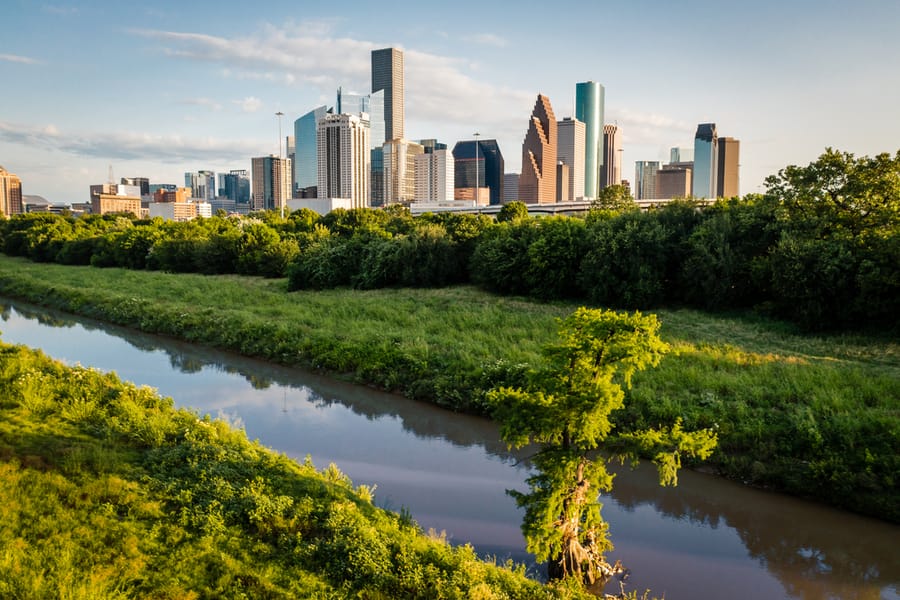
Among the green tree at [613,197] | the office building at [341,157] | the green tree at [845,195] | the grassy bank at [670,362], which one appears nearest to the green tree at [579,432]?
the grassy bank at [670,362]

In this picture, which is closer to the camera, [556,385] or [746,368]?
[556,385]

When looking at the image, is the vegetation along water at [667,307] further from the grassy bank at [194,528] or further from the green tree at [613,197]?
the green tree at [613,197]

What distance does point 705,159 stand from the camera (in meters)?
188

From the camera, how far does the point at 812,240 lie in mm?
22516

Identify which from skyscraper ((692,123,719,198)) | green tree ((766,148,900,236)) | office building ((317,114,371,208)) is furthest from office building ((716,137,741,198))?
green tree ((766,148,900,236))

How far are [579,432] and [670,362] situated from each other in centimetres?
1017

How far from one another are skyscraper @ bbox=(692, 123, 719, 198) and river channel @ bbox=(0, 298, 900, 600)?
17876 centimetres

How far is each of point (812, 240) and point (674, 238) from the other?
642 centimetres

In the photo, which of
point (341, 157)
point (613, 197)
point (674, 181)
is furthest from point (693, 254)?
point (341, 157)

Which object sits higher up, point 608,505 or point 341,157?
point 341,157

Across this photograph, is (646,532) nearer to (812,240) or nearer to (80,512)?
(80,512)

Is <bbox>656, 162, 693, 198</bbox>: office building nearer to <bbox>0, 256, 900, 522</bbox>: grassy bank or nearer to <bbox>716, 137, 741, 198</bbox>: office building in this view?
<bbox>716, 137, 741, 198</bbox>: office building

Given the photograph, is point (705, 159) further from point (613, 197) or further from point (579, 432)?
point (579, 432)

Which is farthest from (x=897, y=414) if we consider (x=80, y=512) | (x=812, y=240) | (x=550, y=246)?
(x=550, y=246)
